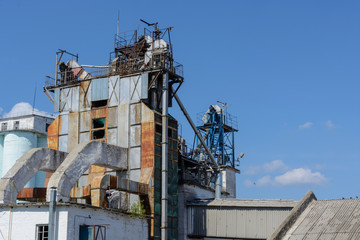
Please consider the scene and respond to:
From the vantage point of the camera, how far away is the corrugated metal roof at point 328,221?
18531 mm

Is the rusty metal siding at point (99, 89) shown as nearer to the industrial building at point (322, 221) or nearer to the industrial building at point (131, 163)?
the industrial building at point (131, 163)

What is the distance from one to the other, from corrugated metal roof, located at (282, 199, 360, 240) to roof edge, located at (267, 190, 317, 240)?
0.41 ft

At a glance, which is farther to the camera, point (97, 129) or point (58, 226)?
point (97, 129)

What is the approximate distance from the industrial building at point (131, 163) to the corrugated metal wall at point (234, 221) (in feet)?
0.22

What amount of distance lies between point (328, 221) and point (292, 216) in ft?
4.43

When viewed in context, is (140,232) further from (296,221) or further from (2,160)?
(2,160)

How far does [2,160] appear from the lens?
197ft

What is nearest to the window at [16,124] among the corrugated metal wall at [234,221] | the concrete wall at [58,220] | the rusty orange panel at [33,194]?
the rusty orange panel at [33,194]

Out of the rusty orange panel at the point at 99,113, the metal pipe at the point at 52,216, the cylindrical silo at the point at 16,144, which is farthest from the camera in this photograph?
the cylindrical silo at the point at 16,144

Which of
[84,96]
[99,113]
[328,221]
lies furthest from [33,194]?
[328,221]

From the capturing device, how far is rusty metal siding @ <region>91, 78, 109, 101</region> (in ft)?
131

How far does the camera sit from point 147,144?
36.8m

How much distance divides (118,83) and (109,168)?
630 cm

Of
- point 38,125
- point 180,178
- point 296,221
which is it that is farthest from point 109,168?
point 38,125
